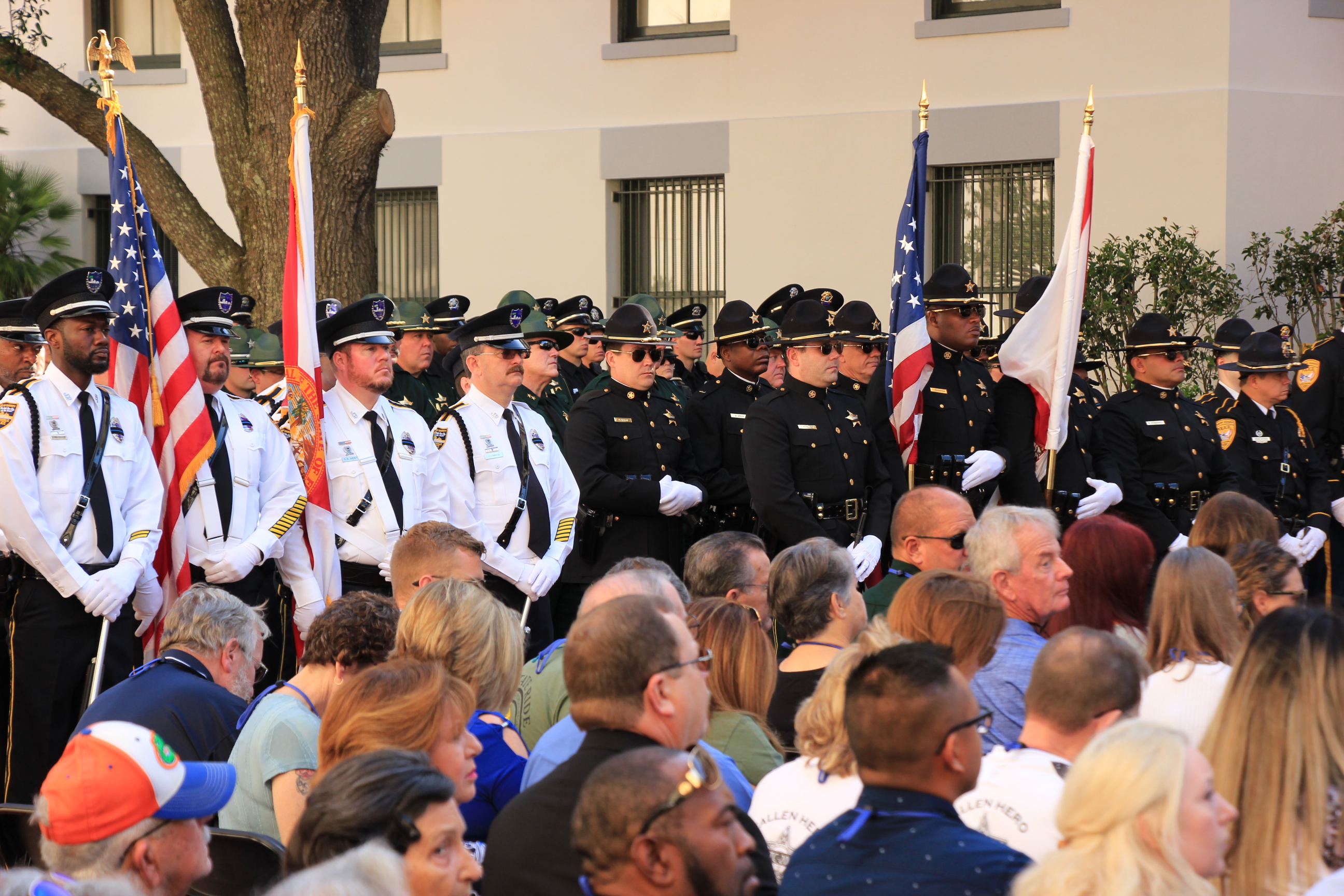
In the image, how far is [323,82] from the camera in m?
10.4

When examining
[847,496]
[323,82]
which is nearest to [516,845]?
[847,496]

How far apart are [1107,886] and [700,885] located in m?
0.67

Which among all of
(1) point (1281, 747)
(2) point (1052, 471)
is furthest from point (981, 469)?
(1) point (1281, 747)

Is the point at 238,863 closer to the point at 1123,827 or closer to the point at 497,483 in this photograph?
the point at 1123,827

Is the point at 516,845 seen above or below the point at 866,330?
below

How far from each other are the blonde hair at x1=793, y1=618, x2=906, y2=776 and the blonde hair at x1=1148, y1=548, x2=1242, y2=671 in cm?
128

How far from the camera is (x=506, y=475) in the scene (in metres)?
7.54

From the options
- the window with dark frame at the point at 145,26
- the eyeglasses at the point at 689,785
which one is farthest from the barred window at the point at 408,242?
the eyeglasses at the point at 689,785

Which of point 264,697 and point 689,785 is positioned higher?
point 689,785

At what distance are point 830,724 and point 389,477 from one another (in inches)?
162

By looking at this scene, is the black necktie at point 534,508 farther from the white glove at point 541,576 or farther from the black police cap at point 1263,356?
the black police cap at point 1263,356

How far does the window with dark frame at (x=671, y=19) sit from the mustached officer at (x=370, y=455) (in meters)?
8.36

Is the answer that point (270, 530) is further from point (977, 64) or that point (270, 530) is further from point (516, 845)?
point (977, 64)

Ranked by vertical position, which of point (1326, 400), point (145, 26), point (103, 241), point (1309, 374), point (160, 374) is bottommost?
point (1326, 400)
